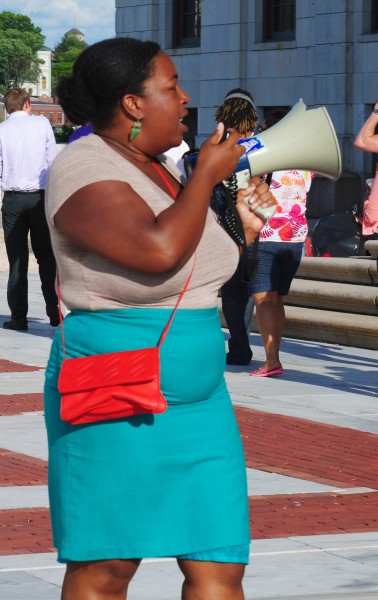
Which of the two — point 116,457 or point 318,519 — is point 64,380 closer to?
point 116,457

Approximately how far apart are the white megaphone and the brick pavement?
2082 mm

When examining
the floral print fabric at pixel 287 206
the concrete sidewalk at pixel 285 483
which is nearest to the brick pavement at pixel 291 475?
the concrete sidewalk at pixel 285 483

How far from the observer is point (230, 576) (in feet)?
11.5

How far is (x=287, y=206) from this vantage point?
1020 centimetres

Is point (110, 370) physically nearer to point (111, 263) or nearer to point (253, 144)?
point (111, 263)

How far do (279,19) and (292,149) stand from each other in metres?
28.7

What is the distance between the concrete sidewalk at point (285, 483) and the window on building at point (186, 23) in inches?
929

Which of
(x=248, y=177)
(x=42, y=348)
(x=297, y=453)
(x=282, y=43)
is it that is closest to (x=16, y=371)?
(x=42, y=348)

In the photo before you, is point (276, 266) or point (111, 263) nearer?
point (111, 263)

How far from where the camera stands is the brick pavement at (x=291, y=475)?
5.86 metres

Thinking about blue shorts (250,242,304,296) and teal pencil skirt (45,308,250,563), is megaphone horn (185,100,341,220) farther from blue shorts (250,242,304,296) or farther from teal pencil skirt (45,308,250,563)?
blue shorts (250,242,304,296)

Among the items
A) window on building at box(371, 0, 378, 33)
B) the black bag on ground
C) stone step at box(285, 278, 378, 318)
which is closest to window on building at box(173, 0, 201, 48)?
window on building at box(371, 0, 378, 33)

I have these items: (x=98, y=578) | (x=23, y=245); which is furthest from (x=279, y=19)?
(x=98, y=578)

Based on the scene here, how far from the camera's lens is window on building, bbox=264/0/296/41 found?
31.7 m
